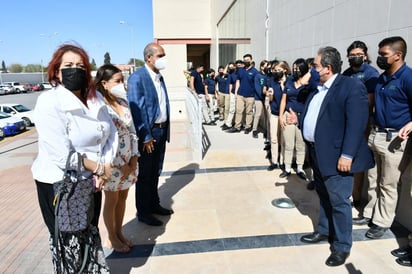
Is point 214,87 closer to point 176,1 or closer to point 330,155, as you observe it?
point 330,155

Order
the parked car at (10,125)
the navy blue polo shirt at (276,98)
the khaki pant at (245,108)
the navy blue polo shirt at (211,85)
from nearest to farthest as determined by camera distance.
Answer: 1. the navy blue polo shirt at (276,98)
2. the khaki pant at (245,108)
3. the navy blue polo shirt at (211,85)
4. the parked car at (10,125)

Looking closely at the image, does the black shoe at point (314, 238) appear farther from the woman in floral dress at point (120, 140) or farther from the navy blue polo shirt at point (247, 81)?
the navy blue polo shirt at point (247, 81)

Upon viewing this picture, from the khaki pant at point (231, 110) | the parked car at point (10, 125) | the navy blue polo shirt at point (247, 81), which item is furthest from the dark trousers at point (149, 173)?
the parked car at point (10, 125)

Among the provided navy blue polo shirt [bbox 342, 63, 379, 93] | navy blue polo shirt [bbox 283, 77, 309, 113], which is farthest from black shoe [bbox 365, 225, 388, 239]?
navy blue polo shirt [bbox 283, 77, 309, 113]

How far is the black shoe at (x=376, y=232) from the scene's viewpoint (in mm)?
3174

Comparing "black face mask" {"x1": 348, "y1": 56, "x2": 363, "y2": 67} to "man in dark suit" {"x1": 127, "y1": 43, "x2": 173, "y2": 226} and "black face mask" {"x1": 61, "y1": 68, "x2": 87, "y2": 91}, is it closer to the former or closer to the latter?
"man in dark suit" {"x1": 127, "y1": 43, "x2": 173, "y2": 226}

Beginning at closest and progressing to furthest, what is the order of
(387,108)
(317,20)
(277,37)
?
1. (387,108)
2. (317,20)
3. (277,37)

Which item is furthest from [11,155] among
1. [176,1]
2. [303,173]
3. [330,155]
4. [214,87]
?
[176,1]

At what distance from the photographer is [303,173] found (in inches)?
194

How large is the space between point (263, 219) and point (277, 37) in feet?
17.6

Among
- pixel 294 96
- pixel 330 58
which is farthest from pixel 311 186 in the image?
pixel 330 58

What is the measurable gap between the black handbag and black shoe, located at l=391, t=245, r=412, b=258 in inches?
106

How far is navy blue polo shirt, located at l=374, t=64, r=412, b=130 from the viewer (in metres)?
2.87

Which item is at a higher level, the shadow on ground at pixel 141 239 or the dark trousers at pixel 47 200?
the dark trousers at pixel 47 200
